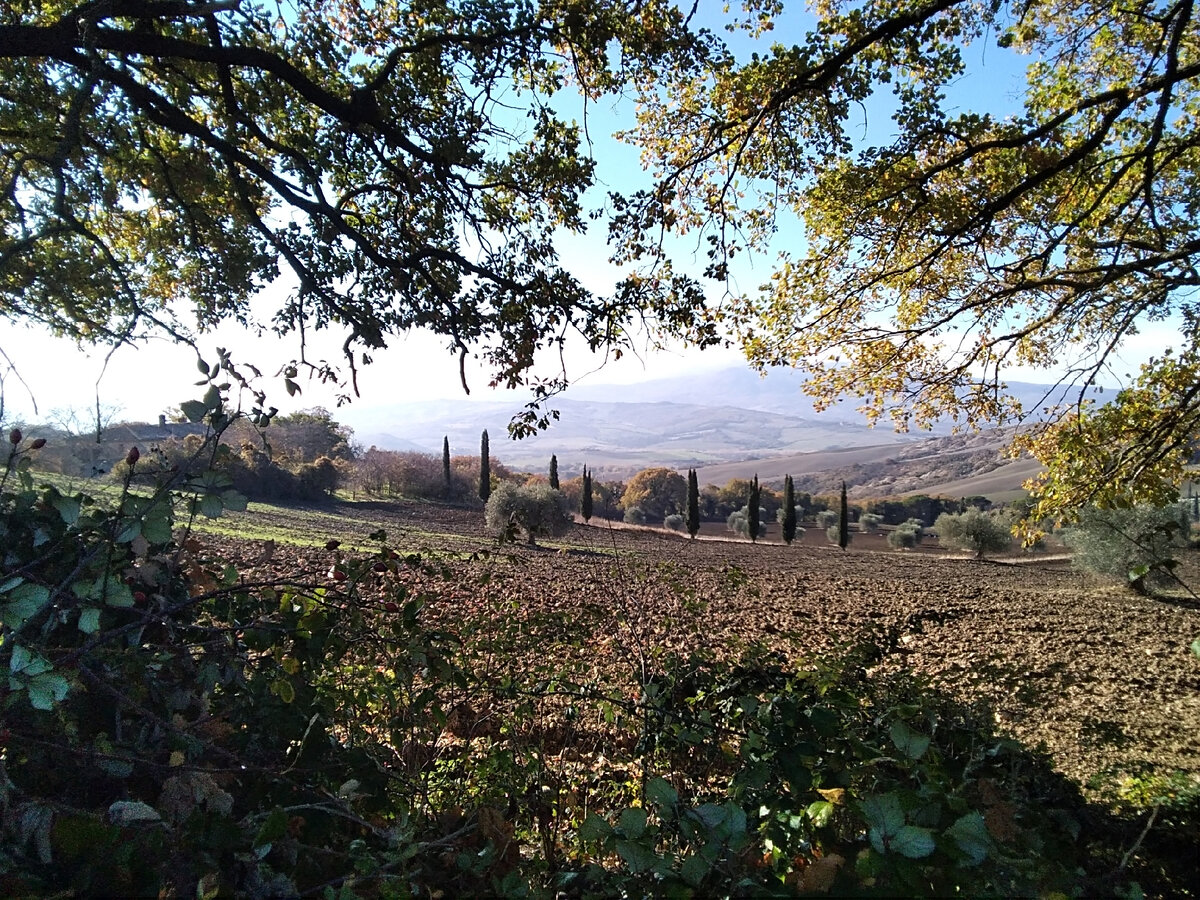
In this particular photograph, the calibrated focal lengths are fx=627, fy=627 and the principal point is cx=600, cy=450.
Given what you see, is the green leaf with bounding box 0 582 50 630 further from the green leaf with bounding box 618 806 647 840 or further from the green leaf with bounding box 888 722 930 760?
the green leaf with bounding box 888 722 930 760

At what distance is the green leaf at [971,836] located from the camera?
1022 millimetres

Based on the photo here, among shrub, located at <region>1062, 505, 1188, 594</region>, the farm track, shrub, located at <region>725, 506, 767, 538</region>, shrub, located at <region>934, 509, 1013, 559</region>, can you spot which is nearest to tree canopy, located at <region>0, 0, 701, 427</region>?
the farm track

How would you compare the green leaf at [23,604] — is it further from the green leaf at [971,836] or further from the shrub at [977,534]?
the shrub at [977,534]

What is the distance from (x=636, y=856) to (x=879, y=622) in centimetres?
1346

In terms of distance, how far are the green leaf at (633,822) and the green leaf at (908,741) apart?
0.52 meters

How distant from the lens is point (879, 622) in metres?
13.0

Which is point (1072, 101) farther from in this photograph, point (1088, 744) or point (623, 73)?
point (1088, 744)

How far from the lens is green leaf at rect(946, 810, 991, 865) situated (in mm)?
1022

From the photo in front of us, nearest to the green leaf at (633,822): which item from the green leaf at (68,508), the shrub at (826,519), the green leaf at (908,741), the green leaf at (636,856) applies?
the green leaf at (636,856)

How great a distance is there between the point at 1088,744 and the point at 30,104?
10.8 metres

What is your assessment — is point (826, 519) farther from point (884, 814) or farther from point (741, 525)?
point (884, 814)

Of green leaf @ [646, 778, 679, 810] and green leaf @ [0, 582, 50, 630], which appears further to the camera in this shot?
green leaf @ [646, 778, 679, 810]

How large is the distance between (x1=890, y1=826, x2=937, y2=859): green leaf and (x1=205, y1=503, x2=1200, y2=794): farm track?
2.01 metres

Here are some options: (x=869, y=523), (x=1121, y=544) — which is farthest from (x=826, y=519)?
(x=1121, y=544)
